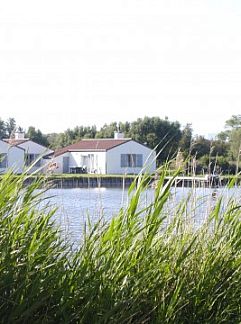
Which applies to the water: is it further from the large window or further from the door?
the door

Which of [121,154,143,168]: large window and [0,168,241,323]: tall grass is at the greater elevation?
[121,154,143,168]: large window

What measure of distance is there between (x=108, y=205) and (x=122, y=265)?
1.34m

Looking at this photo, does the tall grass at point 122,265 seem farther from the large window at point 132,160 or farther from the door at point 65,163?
the door at point 65,163

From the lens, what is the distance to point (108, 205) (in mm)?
5188

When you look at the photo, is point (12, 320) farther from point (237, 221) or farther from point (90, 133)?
point (90, 133)

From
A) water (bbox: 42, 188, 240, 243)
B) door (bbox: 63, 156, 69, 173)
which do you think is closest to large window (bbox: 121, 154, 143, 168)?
water (bbox: 42, 188, 240, 243)

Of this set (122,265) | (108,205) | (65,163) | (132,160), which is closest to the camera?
(122,265)

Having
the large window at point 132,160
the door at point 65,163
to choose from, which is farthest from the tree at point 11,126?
the door at point 65,163

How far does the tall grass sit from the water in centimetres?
11

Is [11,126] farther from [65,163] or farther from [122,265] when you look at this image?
[65,163]

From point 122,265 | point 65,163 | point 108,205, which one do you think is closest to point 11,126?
point 108,205

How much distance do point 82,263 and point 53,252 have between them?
0.59 feet

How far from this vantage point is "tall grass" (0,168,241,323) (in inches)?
138

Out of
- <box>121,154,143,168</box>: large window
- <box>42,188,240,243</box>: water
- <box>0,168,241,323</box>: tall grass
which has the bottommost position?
<box>0,168,241,323</box>: tall grass
